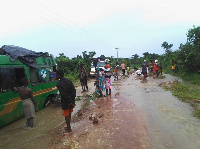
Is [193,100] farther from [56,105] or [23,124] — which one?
[23,124]

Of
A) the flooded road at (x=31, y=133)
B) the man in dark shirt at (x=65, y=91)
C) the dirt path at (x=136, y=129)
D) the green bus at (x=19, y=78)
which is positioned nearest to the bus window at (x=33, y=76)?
the green bus at (x=19, y=78)

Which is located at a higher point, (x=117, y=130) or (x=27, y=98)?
(x=27, y=98)

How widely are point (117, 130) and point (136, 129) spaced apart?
0.53 meters

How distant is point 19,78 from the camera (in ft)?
21.2

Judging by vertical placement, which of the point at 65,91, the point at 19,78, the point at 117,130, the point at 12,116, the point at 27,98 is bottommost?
the point at 117,130

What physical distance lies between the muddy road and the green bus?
57 cm

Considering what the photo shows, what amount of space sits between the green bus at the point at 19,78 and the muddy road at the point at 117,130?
1.86 feet

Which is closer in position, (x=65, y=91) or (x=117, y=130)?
(x=65, y=91)

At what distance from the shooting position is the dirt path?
4.55 metres

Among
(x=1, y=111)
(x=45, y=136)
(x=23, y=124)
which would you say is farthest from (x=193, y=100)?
(x=1, y=111)

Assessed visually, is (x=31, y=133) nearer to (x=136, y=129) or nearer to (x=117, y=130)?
(x=117, y=130)

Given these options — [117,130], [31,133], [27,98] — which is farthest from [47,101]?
[117,130]

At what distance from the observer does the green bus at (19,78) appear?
230 inches

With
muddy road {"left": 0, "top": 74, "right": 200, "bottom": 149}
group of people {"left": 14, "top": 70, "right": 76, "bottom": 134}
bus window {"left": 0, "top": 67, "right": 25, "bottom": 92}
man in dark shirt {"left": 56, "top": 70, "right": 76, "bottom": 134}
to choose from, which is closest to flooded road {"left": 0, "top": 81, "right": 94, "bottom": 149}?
muddy road {"left": 0, "top": 74, "right": 200, "bottom": 149}
